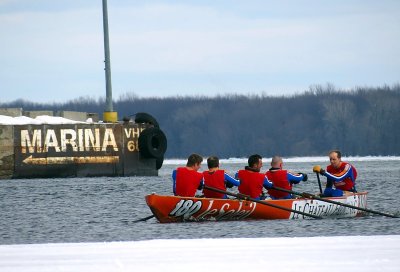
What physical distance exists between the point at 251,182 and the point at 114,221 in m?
4.16

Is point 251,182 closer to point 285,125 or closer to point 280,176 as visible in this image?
point 280,176

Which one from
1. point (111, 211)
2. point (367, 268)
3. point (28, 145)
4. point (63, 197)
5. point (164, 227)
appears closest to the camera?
point (367, 268)

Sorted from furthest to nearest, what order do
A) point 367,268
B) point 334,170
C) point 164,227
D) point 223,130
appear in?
point 223,130 → point 334,170 → point 164,227 → point 367,268

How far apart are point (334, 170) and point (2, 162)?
3053 cm

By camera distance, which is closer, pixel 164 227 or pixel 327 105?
pixel 164 227

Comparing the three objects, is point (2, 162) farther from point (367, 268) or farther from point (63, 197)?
point (367, 268)

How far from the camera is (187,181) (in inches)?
949

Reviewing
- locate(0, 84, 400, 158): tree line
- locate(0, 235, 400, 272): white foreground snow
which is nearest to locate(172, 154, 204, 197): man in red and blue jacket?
locate(0, 235, 400, 272): white foreground snow

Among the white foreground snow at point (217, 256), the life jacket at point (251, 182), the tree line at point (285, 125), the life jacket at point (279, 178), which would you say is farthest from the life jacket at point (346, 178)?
the tree line at point (285, 125)

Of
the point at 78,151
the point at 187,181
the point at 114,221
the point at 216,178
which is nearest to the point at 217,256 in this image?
the point at 187,181

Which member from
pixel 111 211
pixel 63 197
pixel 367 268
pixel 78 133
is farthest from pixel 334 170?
pixel 78 133

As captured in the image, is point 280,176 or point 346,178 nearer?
point 280,176

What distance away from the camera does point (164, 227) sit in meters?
23.9

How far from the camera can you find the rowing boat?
2425 centimetres
